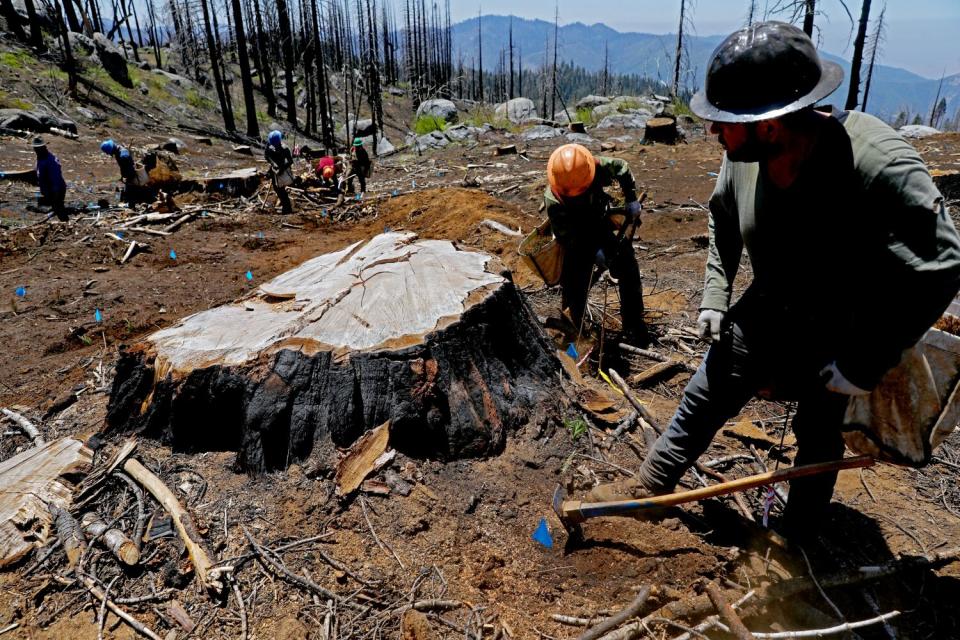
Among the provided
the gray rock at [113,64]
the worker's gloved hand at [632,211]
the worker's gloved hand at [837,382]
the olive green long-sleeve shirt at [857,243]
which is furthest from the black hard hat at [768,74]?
the gray rock at [113,64]

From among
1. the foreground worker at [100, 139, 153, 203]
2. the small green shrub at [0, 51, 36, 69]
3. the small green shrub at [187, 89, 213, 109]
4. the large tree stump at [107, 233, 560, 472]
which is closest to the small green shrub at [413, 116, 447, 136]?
the small green shrub at [187, 89, 213, 109]

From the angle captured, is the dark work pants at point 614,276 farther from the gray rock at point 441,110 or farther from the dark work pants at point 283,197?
the gray rock at point 441,110

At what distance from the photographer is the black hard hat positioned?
61.0 inches

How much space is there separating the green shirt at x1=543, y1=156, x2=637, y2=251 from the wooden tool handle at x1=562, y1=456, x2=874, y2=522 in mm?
2609

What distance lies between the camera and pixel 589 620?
1.98 meters

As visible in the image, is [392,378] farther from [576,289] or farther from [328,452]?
[576,289]

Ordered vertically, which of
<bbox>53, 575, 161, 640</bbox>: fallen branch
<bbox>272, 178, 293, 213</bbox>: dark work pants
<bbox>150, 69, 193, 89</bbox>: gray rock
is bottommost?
<bbox>272, 178, 293, 213</bbox>: dark work pants

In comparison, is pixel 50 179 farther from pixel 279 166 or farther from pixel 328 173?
pixel 328 173

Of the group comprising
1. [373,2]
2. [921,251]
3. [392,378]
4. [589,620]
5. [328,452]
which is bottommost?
[589,620]

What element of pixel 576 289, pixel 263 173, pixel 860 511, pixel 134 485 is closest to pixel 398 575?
pixel 134 485

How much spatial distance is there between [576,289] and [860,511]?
8.41 feet

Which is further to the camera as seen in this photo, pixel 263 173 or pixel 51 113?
pixel 51 113

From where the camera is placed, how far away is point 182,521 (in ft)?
7.82

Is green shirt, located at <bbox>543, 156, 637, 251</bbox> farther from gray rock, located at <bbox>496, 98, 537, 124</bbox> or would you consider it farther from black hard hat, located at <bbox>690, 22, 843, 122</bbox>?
gray rock, located at <bbox>496, 98, 537, 124</bbox>
